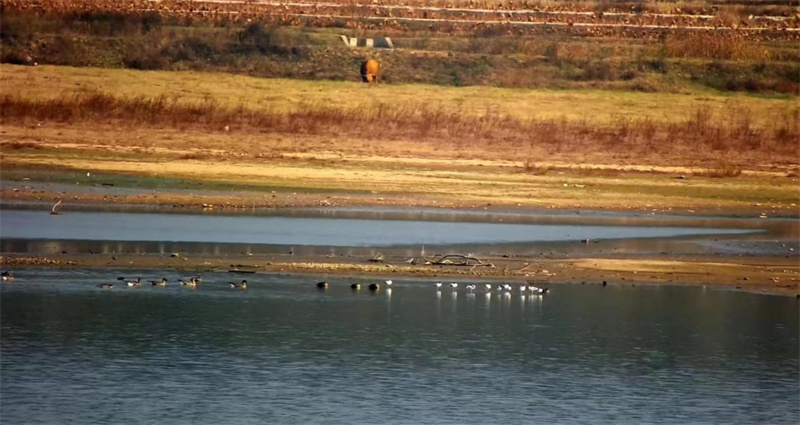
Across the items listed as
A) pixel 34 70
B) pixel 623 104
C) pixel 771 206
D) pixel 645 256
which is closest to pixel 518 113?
pixel 623 104

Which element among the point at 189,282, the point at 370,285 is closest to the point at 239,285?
the point at 189,282

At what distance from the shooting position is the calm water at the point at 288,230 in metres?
18.8

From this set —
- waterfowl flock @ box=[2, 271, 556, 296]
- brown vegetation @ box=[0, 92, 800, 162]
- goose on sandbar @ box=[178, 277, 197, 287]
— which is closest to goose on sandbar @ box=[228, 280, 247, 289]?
waterfowl flock @ box=[2, 271, 556, 296]

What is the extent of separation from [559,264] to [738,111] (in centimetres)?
1797

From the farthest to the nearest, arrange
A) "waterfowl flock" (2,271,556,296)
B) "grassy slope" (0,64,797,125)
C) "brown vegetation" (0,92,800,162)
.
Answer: "grassy slope" (0,64,797,125), "brown vegetation" (0,92,800,162), "waterfowl flock" (2,271,556,296)

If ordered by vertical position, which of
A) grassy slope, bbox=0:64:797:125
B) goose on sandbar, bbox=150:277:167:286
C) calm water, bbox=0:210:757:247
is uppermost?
grassy slope, bbox=0:64:797:125

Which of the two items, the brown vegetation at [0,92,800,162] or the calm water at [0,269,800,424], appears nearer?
the calm water at [0,269,800,424]

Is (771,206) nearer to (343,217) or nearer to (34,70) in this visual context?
(343,217)

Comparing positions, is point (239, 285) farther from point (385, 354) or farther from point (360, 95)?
point (360, 95)

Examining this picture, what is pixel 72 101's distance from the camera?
97.2ft

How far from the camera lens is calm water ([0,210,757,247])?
61.8 ft

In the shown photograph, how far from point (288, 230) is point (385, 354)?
7.19 m

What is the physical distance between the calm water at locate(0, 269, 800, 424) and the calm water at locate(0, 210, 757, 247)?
2513 mm

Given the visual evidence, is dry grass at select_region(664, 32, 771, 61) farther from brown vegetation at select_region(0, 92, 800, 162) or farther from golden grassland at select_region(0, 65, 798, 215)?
brown vegetation at select_region(0, 92, 800, 162)
